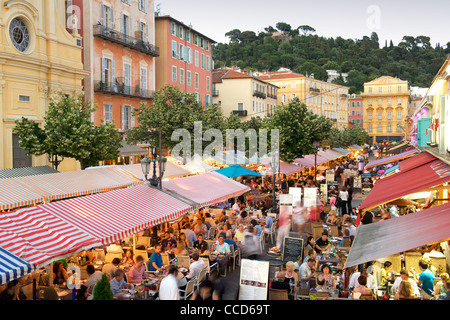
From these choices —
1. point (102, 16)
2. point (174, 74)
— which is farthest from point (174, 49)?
point (102, 16)

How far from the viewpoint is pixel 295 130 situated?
29844mm

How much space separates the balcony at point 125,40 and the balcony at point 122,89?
3.02 metres

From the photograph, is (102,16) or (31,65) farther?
(102,16)

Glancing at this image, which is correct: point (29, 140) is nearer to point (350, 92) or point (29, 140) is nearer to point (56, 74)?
point (56, 74)

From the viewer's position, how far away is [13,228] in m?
8.34

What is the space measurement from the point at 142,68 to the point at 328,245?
28.5 metres

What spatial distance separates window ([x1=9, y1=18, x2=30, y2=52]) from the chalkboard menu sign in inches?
757

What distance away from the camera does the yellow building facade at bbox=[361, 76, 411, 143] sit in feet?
316

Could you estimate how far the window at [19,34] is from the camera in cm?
2329

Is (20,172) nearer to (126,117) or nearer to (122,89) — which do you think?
(122,89)

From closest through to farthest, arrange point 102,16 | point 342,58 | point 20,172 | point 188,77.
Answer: point 20,172 → point 102,16 → point 188,77 → point 342,58

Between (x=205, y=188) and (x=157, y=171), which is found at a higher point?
(x=157, y=171)

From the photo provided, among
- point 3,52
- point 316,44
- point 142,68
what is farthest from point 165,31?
point 316,44

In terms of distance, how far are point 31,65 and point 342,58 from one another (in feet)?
370
